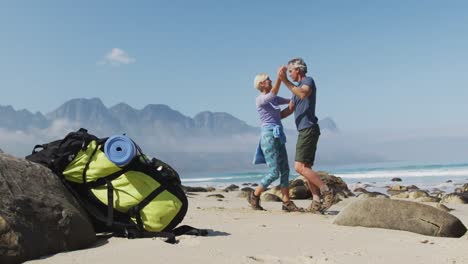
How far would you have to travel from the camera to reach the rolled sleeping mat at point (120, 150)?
4379 millimetres

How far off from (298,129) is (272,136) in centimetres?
44

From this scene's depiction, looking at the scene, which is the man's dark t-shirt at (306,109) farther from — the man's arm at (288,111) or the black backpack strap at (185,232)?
the black backpack strap at (185,232)

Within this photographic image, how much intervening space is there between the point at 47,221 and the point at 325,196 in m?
4.38

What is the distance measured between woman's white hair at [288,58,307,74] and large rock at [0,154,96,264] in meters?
4.34

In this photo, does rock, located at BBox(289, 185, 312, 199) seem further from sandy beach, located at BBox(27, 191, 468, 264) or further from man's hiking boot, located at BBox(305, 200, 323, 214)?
sandy beach, located at BBox(27, 191, 468, 264)

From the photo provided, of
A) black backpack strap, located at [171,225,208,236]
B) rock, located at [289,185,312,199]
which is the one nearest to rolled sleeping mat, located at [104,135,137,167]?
black backpack strap, located at [171,225,208,236]

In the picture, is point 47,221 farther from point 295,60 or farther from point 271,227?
point 295,60

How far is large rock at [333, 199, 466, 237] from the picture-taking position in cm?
562

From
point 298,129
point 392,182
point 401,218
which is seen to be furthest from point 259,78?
point 392,182

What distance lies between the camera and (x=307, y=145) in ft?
23.0

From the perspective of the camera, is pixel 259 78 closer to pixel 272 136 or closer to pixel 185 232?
pixel 272 136

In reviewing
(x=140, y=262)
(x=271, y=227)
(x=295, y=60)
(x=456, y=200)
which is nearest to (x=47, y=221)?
(x=140, y=262)

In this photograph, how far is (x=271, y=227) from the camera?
221 inches

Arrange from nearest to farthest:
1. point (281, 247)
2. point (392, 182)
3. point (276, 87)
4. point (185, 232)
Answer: point (281, 247) < point (185, 232) < point (276, 87) < point (392, 182)
